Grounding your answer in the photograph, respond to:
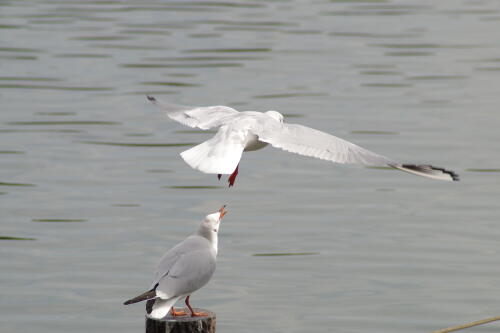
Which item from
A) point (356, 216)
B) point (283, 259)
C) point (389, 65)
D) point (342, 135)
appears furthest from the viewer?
point (389, 65)

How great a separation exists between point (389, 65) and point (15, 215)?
12.3 m

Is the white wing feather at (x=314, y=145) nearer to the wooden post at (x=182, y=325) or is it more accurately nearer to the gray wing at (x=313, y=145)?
the gray wing at (x=313, y=145)

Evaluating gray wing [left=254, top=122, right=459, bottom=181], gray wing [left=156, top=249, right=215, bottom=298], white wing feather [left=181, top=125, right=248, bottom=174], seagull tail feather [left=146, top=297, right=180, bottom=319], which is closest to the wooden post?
seagull tail feather [left=146, top=297, right=180, bottom=319]

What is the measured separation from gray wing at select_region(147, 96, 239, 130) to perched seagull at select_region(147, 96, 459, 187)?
16 millimetres

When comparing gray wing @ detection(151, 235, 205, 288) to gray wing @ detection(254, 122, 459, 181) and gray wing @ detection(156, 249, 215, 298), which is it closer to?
gray wing @ detection(156, 249, 215, 298)

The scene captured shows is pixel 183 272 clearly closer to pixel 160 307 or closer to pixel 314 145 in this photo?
pixel 160 307

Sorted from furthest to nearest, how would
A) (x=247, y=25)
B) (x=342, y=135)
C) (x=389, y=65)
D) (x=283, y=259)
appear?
(x=247, y=25) → (x=389, y=65) → (x=342, y=135) → (x=283, y=259)

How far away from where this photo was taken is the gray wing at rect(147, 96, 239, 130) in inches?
350

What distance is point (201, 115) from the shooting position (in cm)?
919

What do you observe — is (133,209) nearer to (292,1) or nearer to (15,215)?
(15,215)

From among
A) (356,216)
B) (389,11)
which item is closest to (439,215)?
(356,216)

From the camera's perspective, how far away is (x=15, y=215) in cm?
1474

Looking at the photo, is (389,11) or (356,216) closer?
(356,216)

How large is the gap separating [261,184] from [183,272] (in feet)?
27.6
